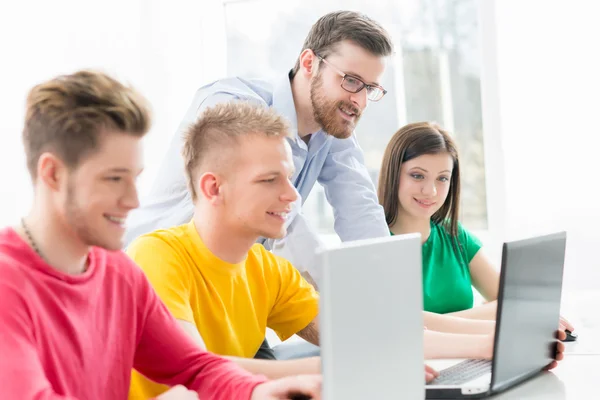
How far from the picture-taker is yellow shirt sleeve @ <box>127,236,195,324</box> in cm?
143

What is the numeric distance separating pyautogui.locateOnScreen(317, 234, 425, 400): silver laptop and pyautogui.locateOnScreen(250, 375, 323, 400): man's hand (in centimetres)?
11

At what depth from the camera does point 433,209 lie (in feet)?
8.07

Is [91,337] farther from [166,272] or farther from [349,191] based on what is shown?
[349,191]

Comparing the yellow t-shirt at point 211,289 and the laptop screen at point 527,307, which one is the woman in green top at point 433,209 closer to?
the laptop screen at point 527,307

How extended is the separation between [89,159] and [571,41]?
2750 mm

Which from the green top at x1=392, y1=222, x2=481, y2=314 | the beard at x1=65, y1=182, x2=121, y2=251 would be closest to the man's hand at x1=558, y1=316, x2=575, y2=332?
the green top at x1=392, y1=222, x2=481, y2=314

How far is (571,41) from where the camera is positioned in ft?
11.0

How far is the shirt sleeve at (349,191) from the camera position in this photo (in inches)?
94.2

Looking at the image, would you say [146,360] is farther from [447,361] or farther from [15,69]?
[15,69]

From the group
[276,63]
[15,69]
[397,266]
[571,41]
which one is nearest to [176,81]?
[276,63]

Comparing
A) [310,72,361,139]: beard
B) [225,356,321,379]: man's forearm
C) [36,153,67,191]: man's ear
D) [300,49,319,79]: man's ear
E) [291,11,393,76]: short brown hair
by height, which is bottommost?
[225,356,321,379]: man's forearm

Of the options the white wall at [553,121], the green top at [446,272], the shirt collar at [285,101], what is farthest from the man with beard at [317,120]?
the white wall at [553,121]

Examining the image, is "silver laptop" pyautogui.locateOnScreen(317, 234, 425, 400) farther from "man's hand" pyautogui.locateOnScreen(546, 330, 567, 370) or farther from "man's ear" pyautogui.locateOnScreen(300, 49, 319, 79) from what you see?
"man's ear" pyautogui.locateOnScreen(300, 49, 319, 79)

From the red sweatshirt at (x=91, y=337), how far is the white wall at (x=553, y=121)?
2433 millimetres
